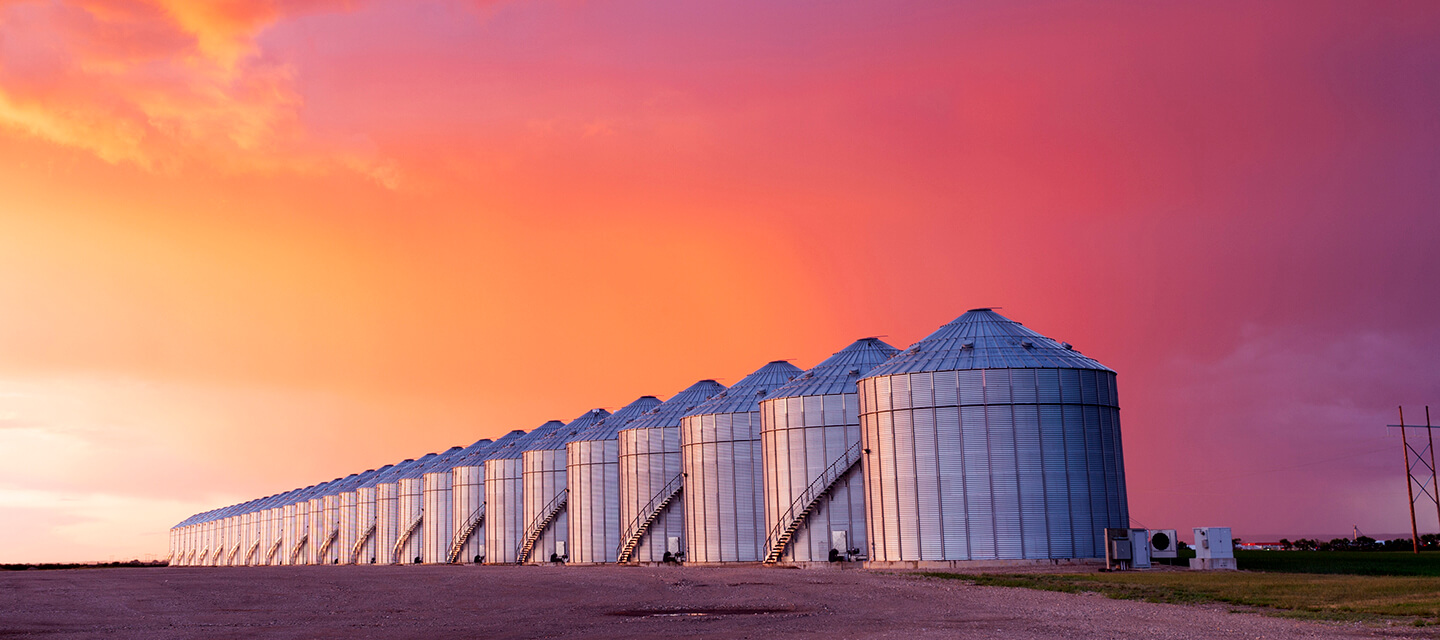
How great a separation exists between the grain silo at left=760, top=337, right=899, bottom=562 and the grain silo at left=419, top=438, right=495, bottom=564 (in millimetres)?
61804

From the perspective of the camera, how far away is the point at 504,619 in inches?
1221

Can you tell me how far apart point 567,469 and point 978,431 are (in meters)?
48.8

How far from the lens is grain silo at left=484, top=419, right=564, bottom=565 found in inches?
4328

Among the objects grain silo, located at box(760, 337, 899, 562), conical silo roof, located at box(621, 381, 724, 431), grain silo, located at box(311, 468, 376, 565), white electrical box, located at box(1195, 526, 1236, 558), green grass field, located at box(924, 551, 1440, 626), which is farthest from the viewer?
grain silo, located at box(311, 468, 376, 565)

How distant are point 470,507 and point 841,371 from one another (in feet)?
196

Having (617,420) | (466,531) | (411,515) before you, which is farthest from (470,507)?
(617,420)

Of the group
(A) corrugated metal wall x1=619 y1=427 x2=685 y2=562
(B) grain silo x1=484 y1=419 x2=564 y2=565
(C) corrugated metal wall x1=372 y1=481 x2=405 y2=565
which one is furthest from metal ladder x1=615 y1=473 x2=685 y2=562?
(C) corrugated metal wall x1=372 y1=481 x2=405 y2=565

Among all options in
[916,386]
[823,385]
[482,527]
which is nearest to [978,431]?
[916,386]

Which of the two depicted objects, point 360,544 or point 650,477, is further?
point 360,544

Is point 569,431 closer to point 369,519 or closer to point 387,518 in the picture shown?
point 387,518

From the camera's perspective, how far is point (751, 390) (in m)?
79.1

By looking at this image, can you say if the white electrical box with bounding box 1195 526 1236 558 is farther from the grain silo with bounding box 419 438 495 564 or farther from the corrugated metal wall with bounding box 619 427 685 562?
the grain silo with bounding box 419 438 495 564

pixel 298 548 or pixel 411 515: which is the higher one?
pixel 411 515

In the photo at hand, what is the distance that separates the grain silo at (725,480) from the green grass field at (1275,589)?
25.8m
